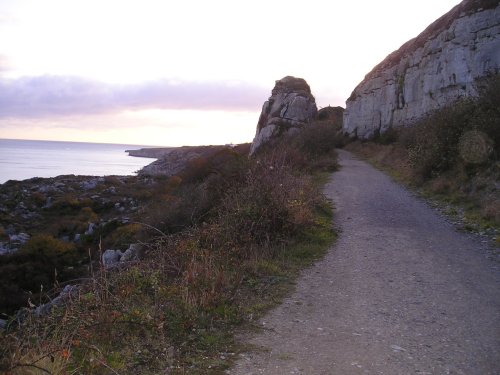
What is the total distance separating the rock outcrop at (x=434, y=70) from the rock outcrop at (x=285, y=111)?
5133 mm

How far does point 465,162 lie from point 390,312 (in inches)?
387

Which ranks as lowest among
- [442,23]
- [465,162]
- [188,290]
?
[188,290]

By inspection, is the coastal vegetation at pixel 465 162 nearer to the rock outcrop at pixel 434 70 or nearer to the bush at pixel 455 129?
the bush at pixel 455 129

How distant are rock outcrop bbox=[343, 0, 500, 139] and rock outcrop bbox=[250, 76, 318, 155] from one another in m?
5.13

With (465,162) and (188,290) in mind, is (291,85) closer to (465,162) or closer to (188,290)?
(465,162)

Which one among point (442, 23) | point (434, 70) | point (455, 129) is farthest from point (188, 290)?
point (442, 23)

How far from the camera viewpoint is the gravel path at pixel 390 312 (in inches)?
171

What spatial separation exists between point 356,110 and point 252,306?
37.6 meters

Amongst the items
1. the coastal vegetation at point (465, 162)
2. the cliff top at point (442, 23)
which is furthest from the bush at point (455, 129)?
the cliff top at point (442, 23)

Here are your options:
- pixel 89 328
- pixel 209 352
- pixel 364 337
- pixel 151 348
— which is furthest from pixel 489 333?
pixel 89 328

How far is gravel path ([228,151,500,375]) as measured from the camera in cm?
435

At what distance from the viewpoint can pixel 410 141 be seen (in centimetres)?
2247

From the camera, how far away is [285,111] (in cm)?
3691

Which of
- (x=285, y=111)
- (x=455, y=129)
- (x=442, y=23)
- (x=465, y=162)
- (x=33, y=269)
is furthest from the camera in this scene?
(x=285, y=111)
